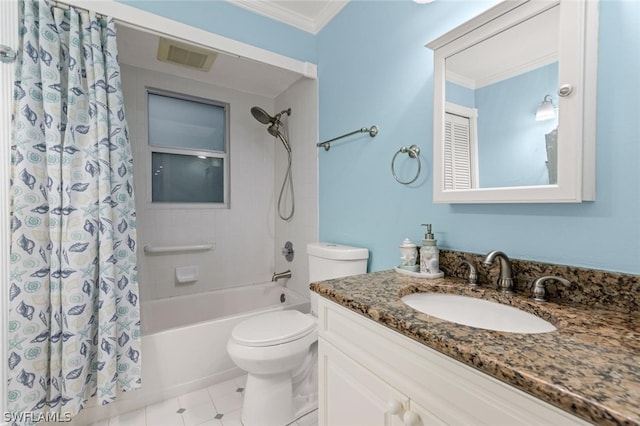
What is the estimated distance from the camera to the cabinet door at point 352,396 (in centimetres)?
75

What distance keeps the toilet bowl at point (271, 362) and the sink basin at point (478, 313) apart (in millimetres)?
725

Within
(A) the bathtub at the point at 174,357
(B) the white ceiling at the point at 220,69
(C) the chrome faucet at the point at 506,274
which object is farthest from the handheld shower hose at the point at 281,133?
(C) the chrome faucet at the point at 506,274

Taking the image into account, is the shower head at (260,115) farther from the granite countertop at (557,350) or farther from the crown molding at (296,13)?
the granite countertop at (557,350)

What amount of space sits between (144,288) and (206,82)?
5.90 ft

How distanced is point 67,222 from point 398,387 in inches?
62.4

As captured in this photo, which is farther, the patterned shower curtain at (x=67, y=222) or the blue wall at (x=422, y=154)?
the patterned shower curtain at (x=67, y=222)

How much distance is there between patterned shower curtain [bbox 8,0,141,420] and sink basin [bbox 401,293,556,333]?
4.82ft

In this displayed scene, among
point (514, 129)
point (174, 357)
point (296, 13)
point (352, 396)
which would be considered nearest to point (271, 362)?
point (352, 396)

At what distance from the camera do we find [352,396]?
873 millimetres

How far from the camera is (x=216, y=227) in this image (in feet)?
8.28

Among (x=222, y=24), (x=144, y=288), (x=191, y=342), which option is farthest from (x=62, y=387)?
(x=222, y=24)

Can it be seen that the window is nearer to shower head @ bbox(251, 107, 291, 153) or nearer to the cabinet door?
shower head @ bbox(251, 107, 291, 153)

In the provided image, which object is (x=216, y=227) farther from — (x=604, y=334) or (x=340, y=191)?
(x=604, y=334)

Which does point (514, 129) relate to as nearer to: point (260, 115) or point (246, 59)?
point (246, 59)
